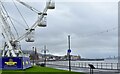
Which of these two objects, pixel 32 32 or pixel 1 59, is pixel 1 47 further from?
pixel 1 59

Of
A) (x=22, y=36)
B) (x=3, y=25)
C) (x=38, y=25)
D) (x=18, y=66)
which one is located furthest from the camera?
(x=22, y=36)

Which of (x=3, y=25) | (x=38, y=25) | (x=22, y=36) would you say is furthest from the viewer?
(x=22, y=36)

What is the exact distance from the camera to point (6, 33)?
55.2 metres

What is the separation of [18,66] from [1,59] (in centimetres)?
268

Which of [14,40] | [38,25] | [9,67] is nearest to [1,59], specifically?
[9,67]

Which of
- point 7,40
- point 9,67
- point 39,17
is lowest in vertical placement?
point 9,67

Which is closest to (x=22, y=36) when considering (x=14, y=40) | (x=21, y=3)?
(x=14, y=40)

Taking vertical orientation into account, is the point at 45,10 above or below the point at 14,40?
above

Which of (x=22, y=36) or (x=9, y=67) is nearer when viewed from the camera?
(x=9, y=67)

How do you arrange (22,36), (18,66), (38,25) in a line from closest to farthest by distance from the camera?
(18,66) < (38,25) < (22,36)

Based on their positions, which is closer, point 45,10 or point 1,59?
point 1,59

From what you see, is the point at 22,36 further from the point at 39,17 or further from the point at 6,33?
the point at 39,17

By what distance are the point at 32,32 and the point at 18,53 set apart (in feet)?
16.8

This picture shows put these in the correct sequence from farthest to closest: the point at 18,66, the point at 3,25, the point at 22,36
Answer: the point at 22,36
the point at 3,25
the point at 18,66
